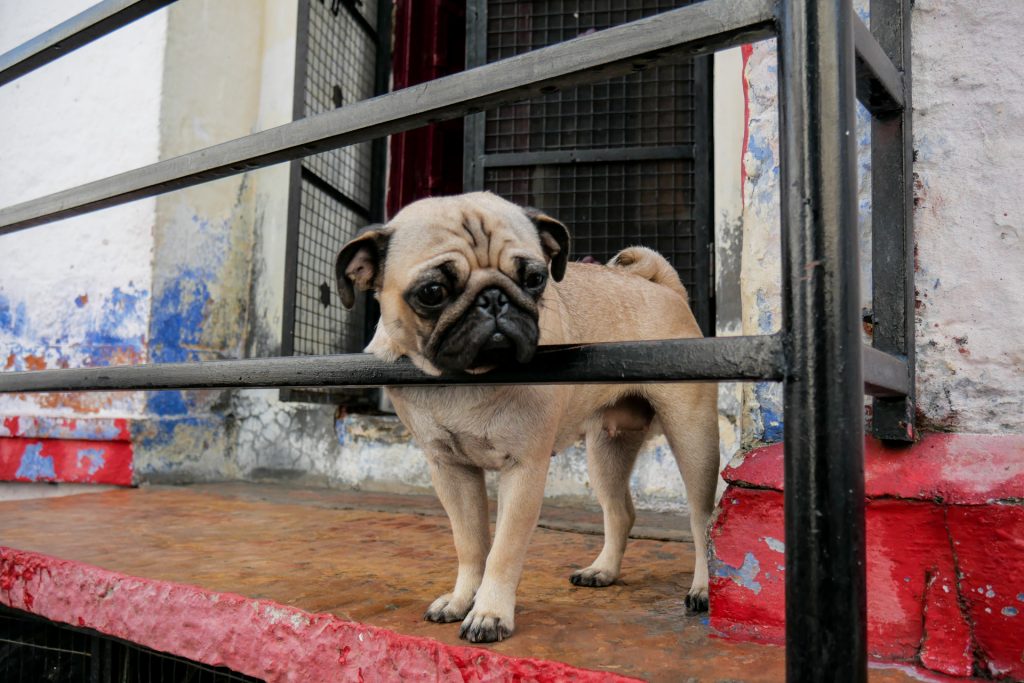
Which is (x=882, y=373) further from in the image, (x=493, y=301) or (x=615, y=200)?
(x=615, y=200)

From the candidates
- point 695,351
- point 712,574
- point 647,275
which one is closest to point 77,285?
point 647,275

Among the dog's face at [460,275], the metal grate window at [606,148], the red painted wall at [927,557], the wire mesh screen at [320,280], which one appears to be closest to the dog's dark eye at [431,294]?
the dog's face at [460,275]

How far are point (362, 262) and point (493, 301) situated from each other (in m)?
0.45

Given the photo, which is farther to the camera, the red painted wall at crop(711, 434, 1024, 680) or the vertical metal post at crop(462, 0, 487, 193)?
the vertical metal post at crop(462, 0, 487, 193)

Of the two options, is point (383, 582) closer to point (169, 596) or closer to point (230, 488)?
point (169, 596)

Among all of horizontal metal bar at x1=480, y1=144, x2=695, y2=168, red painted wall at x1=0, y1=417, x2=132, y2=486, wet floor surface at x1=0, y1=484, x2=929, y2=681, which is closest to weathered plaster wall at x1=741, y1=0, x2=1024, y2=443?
wet floor surface at x1=0, y1=484, x2=929, y2=681

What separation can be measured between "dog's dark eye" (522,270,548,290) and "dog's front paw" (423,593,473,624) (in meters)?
0.81

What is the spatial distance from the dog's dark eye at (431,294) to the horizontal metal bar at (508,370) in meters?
0.33

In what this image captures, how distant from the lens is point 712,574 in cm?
171

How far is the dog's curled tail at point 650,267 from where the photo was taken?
2.76m

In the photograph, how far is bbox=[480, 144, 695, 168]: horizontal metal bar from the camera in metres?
4.52

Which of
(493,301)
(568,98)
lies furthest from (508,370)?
(568,98)

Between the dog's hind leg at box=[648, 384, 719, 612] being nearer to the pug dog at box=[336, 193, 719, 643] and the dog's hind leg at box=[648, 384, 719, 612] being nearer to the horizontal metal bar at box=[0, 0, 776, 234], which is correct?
the pug dog at box=[336, 193, 719, 643]

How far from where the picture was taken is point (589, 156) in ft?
15.5
